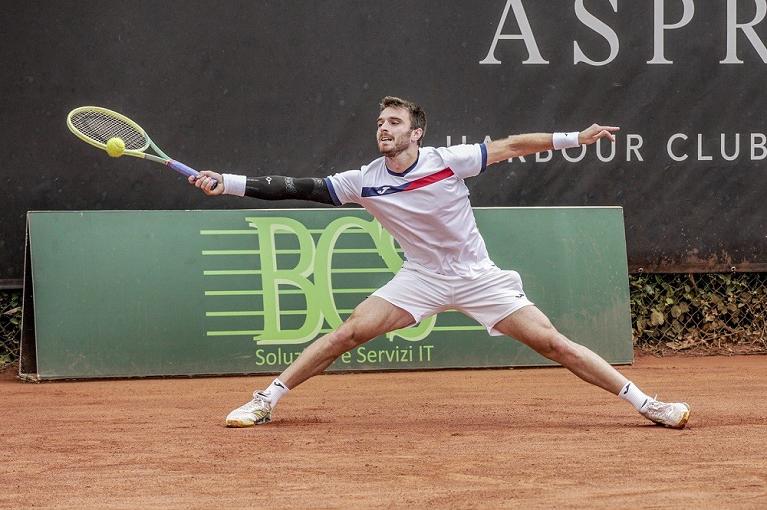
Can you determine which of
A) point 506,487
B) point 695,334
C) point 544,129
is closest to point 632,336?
point 695,334

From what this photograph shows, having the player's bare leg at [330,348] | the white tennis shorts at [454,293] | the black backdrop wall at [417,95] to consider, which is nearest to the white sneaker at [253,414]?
the player's bare leg at [330,348]

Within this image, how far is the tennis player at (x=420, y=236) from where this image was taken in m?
5.27

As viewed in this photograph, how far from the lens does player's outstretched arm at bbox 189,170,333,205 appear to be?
5.07m

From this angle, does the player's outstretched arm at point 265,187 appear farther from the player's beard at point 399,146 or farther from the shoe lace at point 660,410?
the shoe lace at point 660,410

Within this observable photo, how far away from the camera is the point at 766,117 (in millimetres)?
7852

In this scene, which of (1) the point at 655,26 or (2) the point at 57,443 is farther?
(1) the point at 655,26

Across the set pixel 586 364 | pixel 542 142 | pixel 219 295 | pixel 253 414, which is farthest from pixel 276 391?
pixel 219 295

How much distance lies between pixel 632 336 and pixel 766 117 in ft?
5.46

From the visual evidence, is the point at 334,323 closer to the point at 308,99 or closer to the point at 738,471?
the point at 308,99

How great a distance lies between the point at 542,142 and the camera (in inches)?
208

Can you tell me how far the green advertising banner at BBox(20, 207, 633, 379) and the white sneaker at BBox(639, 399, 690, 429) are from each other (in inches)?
91.0

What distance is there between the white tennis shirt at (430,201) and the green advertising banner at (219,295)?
1873 mm

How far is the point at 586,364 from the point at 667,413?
389mm

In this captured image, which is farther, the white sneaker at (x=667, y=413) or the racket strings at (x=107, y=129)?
the racket strings at (x=107, y=129)
